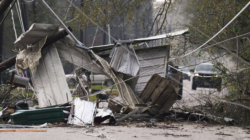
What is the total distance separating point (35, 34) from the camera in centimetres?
1023

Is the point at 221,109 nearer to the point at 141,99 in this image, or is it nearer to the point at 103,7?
the point at 141,99

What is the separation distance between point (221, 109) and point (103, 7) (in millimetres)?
5579

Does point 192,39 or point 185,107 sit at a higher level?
point 192,39

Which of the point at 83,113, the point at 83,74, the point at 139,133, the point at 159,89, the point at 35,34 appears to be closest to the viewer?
the point at 139,133

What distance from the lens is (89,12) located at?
1279 centimetres

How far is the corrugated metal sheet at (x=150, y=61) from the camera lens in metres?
11.2

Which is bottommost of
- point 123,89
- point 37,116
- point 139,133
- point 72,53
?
point 139,133

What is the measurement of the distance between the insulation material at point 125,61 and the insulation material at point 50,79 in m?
1.58

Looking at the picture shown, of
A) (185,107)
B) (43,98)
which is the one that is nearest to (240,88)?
(185,107)

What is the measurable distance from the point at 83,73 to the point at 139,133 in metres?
4.46

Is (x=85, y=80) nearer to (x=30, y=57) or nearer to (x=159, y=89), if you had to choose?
(x=30, y=57)

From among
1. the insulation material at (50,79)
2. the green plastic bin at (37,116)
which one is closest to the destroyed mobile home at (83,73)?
the insulation material at (50,79)

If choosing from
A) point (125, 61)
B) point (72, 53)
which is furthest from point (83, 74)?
point (125, 61)

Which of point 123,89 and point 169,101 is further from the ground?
point 123,89
